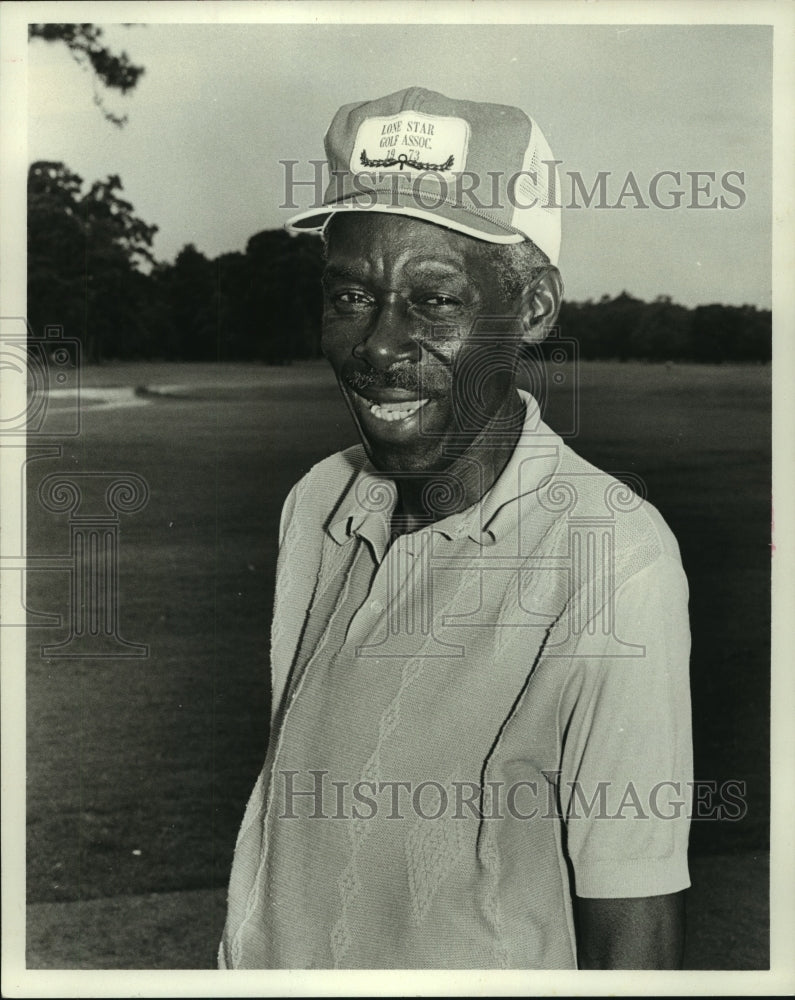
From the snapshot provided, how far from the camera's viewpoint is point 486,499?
2424mm

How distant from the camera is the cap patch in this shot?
231 centimetres

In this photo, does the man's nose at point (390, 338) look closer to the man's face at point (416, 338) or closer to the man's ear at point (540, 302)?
the man's face at point (416, 338)

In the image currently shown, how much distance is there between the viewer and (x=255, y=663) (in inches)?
111

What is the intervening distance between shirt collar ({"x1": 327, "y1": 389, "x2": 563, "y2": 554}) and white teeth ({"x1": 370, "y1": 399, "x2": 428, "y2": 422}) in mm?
147

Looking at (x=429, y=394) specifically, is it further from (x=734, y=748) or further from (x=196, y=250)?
(x=734, y=748)

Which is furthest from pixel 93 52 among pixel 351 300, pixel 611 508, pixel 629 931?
pixel 629 931

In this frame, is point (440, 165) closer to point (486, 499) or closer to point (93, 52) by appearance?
point (486, 499)

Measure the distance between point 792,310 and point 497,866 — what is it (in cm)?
153

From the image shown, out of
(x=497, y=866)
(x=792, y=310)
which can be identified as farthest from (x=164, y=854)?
(x=792, y=310)

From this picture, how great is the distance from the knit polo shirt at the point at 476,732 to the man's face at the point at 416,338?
0.38 ft

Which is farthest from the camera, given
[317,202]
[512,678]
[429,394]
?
[317,202]

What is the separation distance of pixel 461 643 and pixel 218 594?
784 millimetres

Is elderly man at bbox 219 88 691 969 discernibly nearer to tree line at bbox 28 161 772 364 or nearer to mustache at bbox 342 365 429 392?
mustache at bbox 342 365 429 392

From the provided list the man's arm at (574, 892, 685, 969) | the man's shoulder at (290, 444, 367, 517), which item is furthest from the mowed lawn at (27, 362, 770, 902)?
the man's arm at (574, 892, 685, 969)
